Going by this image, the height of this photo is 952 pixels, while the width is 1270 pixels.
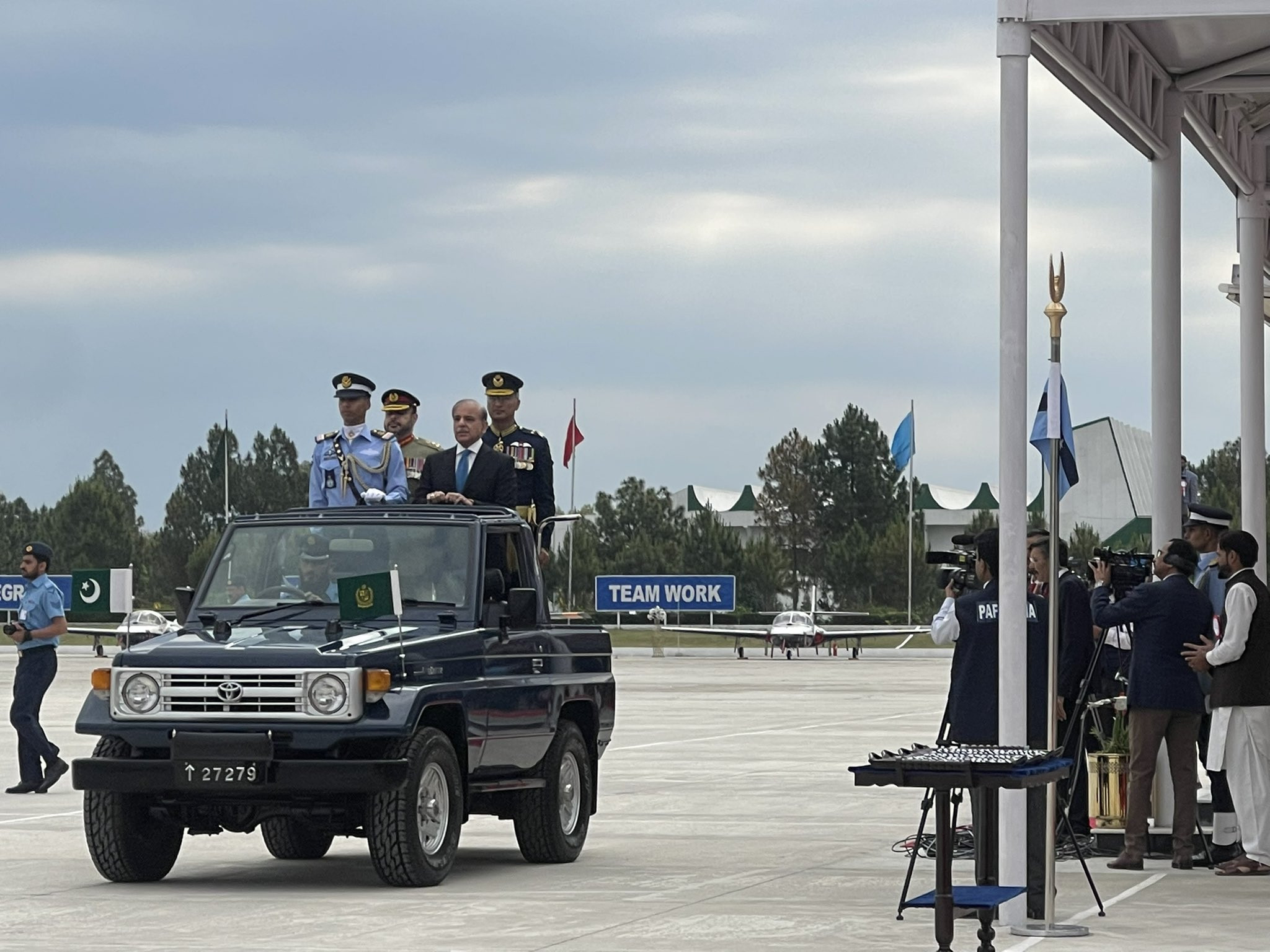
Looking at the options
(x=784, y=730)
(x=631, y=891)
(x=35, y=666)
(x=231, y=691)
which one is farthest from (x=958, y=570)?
(x=784, y=730)

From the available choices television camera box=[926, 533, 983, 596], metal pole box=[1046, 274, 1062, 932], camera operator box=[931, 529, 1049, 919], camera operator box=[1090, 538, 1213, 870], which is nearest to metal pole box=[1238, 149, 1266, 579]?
camera operator box=[1090, 538, 1213, 870]

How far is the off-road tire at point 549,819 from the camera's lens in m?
14.1

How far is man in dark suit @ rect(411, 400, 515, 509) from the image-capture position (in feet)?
49.0

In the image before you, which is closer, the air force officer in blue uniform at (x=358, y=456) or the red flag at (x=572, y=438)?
the air force officer in blue uniform at (x=358, y=456)

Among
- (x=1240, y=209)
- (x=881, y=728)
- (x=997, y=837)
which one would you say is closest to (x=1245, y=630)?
(x=997, y=837)

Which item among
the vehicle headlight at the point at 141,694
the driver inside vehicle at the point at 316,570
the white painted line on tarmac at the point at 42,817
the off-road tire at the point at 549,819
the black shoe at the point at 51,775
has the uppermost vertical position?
the driver inside vehicle at the point at 316,570

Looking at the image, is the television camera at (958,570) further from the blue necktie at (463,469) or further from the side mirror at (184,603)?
the side mirror at (184,603)

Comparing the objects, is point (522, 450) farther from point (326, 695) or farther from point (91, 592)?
point (91, 592)

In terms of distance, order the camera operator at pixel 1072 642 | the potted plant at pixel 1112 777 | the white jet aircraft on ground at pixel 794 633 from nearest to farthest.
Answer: the camera operator at pixel 1072 642 < the potted plant at pixel 1112 777 < the white jet aircraft on ground at pixel 794 633

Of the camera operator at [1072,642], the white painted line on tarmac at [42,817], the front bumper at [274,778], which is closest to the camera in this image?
the front bumper at [274,778]

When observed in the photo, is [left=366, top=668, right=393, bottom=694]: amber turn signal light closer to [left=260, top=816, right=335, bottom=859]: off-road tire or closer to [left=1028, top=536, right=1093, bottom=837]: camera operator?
[left=260, top=816, right=335, bottom=859]: off-road tire

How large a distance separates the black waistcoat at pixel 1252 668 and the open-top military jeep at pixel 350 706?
4.12 meters

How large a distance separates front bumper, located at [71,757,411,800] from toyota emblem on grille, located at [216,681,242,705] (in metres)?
0.45

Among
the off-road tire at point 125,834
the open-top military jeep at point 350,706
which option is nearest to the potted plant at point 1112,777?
the open-top military jeep at point 350,706
